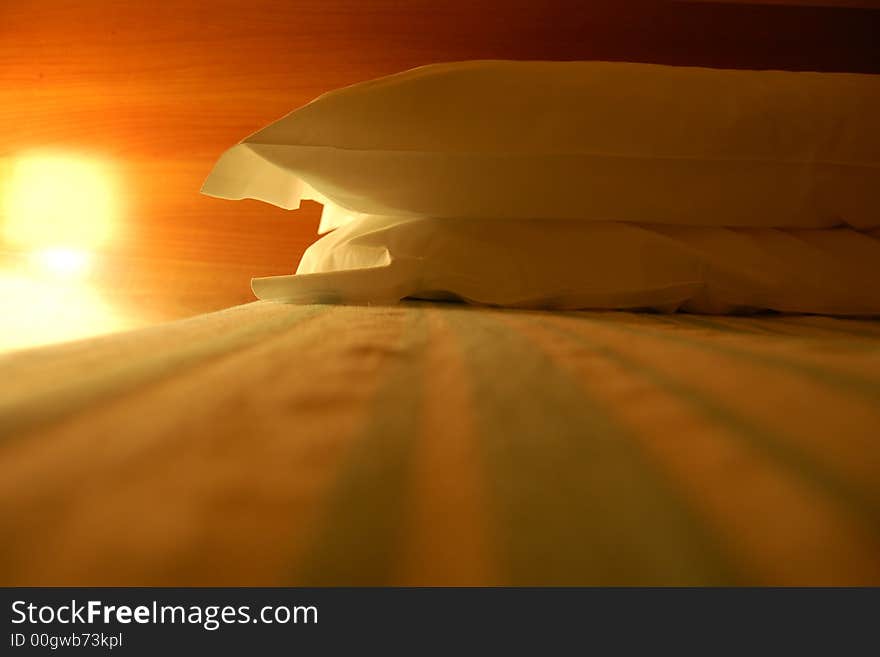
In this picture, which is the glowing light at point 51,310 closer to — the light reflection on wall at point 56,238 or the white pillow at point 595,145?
the light reflection on wall at point 56,238

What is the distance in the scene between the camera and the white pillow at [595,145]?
0.66m

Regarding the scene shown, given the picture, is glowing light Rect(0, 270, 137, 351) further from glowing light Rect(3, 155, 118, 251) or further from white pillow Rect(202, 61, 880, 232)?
white pillow Rect(202, 61, 880, 232)

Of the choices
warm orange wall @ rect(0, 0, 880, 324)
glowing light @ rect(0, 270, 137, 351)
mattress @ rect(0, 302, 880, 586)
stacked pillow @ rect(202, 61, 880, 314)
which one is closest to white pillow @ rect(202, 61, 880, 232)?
stacked pillow @ rect(202, 61, 880, 314)

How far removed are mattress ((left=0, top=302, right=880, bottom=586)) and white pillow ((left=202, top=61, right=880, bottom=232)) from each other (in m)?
0.40

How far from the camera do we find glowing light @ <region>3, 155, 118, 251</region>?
1.31 meters

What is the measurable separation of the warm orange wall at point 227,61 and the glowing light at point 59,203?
0.13 feet

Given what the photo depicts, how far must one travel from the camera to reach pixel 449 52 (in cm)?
127

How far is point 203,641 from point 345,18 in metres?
1.36

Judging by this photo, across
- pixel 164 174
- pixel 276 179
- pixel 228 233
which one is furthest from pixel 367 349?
pixel 164 174

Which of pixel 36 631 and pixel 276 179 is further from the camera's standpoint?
pixel 276 179

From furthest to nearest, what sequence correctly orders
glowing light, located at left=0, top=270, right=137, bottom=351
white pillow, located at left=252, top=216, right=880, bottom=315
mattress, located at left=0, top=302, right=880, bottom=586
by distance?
glowing light, located at left=0, top=270, right=137, bottom=351 → white pillow, located at left=252, top=216, right=880, bottom=315 → mattress, located at left=0, top=302, right=880, bottom=586

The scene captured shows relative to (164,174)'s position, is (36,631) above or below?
below

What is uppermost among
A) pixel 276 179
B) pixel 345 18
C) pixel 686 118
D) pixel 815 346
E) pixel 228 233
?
pixel 345 18

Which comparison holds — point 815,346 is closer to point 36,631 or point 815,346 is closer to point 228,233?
point 36,631
